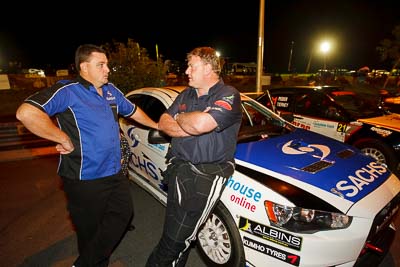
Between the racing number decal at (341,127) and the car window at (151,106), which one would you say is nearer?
the car window at (151,106)

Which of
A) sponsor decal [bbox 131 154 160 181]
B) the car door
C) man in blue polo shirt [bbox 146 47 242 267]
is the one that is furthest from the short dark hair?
sponsor decal [bbox 131 154 160 181]

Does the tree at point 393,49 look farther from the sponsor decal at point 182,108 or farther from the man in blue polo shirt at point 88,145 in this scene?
the man in blue polo shirt at point 88,145

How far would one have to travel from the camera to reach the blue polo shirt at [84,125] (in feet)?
6.39

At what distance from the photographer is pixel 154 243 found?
294cm

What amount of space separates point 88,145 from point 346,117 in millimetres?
4384

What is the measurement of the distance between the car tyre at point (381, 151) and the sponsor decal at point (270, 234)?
10.4 ft

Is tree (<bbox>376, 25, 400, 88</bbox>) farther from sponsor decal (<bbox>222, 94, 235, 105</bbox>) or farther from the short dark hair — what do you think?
the short dark hair

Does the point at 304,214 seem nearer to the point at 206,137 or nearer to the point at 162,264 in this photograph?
the point at 206,137

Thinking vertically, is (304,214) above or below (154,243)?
above

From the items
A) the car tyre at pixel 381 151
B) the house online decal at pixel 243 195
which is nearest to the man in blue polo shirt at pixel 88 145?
the house online decal at pixel 243 195

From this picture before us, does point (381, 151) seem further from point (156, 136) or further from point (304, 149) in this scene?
point (156, 136)

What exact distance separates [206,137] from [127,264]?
1.60 m

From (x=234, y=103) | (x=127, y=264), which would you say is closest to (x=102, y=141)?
(x=234, y=103)

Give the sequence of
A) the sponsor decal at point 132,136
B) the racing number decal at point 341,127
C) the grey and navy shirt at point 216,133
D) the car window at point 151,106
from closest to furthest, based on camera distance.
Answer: the grey and navy shirt at point 216,133 → the car window at point 151,106 → the sponsor decal at point 132,136 → the racing number decal at point 341,127
